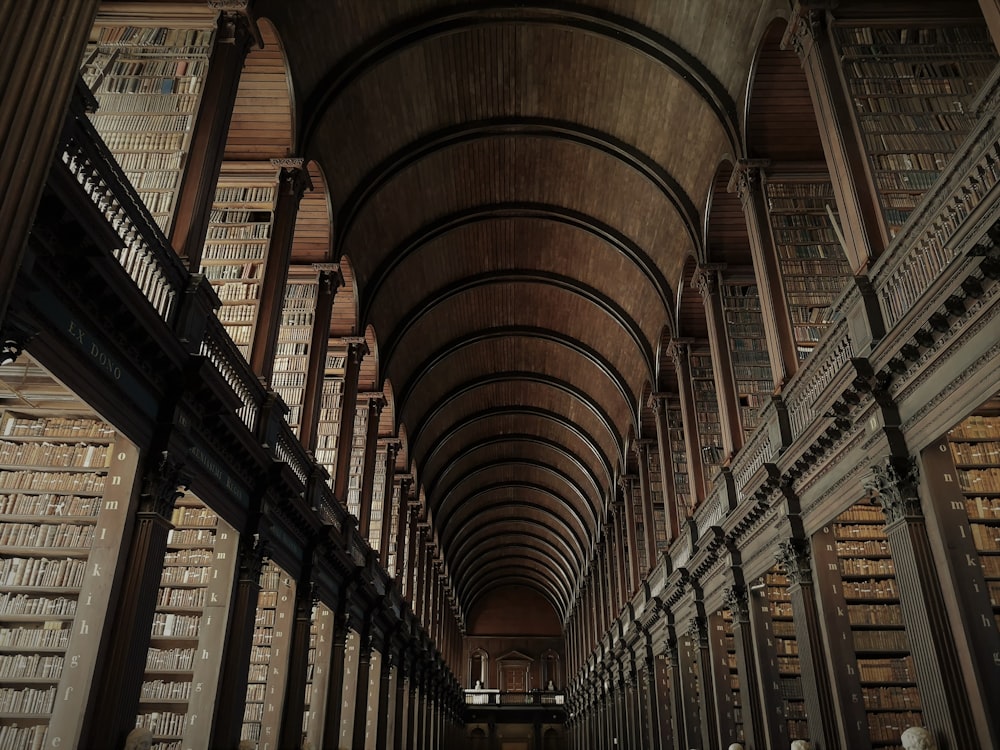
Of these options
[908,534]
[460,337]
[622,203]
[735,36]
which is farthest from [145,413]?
[460,337]

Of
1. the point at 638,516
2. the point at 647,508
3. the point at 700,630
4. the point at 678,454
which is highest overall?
the point at 638,516

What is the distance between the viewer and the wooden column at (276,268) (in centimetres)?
898

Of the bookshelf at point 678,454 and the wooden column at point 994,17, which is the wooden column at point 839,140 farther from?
the bookshelf at point 678,454

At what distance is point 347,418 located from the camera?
13227 millimetres

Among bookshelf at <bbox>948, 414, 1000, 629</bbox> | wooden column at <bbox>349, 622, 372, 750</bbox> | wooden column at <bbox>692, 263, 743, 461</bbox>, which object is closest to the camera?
bookshelf at <bbox>948, 414, 1000, 629</bbox>

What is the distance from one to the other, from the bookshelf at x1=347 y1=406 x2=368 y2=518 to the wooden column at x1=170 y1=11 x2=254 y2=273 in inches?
317

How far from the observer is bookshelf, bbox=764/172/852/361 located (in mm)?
9508

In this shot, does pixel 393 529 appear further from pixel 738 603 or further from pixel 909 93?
pixel 909 93

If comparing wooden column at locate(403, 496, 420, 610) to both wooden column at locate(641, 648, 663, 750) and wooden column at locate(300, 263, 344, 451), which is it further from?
wooden column at locate(300, 263, 344, 451)

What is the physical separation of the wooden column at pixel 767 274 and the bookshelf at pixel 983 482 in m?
1.99

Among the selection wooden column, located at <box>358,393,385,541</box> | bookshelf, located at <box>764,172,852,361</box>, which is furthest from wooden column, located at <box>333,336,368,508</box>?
bookshelf, located at <box>764,172,852,361</box>

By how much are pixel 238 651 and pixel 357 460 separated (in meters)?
8.00

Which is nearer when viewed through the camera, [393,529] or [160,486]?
[160,486]

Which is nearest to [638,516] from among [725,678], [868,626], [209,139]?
[725,678]
